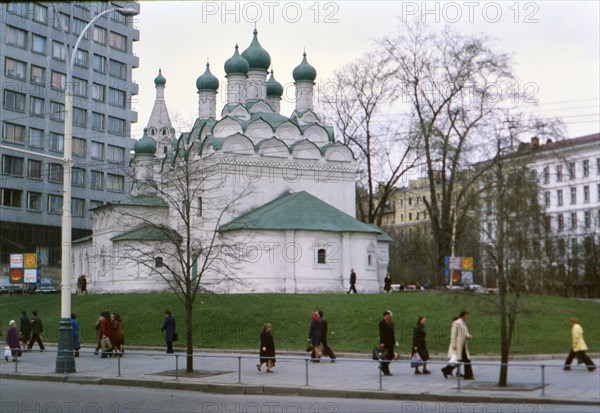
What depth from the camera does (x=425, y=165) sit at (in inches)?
2058

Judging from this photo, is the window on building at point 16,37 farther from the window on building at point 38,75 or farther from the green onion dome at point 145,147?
the green onion dome at point 145,147

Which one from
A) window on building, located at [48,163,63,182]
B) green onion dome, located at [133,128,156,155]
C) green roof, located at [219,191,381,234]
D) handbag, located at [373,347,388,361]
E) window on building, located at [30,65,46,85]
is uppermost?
window on building, located at [30,65,46,85]

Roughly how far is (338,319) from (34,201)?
153 feet

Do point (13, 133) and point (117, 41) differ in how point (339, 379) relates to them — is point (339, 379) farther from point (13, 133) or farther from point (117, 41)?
point (117, 41)

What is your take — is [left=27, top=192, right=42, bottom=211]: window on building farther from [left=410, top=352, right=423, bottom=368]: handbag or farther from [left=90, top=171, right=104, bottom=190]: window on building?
[left=410, top=352, right=423, bottom=368]: handbag

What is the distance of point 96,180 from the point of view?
260ft

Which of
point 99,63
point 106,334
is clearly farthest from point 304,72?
point 106,334

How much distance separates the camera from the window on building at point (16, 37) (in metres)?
69.5

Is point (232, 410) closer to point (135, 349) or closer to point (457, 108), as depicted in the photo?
point (135, 349)

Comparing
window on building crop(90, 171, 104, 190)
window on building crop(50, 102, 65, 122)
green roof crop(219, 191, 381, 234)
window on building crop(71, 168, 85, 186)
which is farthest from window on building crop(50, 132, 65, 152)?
green roof crop(219, 191, 381, 234)

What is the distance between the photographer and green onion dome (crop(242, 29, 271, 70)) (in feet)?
186

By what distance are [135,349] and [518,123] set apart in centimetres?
2290

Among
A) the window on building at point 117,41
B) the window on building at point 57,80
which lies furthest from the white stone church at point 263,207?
the window on building at point 117,41

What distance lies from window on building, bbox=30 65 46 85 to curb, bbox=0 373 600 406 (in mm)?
53576
